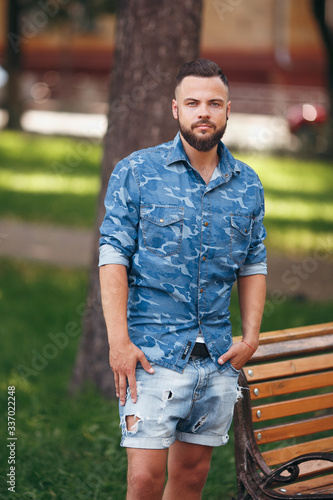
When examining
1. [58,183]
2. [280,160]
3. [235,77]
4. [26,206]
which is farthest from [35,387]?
[235,77]

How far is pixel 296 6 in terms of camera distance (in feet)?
103

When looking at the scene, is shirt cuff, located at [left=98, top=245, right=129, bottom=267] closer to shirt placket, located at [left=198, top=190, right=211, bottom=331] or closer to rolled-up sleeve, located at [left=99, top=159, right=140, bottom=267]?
rolled-up sleeve, located at [left=99, top=159, right=140, bottom=267]

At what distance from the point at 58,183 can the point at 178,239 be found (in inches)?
416

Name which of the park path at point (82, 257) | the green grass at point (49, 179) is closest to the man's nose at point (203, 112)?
the park path at point (82, 257)

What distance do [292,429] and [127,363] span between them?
101cm

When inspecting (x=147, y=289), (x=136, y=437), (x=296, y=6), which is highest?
(x=296, y=6)

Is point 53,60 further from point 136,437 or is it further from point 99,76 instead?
point 136,437

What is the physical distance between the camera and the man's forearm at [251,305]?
2.83m

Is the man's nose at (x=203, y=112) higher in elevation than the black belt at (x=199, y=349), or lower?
higher

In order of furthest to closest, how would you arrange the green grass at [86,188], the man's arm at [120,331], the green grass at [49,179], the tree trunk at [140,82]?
the green grass at [49,179], the green grass at [86,188], the tree trunk at [140,82], the man's arm at [120,331]

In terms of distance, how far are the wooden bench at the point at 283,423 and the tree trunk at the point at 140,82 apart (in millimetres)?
→ 1911

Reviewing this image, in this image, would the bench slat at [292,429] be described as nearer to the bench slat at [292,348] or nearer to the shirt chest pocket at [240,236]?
the bench slat at [292,348]

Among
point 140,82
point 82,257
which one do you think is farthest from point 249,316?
point 82,257

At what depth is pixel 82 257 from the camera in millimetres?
8742
